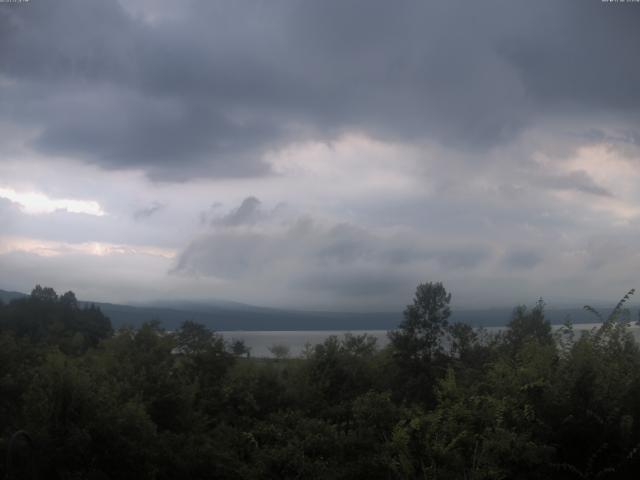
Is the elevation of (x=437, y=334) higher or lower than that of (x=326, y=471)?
higher

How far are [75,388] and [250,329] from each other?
6764 inches

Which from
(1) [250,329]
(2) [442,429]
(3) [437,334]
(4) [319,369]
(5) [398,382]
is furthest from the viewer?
(1) [250,329]

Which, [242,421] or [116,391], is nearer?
[116,391]

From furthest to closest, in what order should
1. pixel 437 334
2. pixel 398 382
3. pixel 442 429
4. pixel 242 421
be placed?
pixel 437 334, pixel 398 382, pixel 242 421, pixel 442 429

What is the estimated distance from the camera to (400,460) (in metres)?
12.9

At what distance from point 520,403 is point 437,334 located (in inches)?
1034

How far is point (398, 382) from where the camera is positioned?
1345 inches

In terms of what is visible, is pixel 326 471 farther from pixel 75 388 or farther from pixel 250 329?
pixel 250 329

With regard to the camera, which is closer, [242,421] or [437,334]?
[242,421]

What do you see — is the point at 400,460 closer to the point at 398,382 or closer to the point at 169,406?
the point at 169,406

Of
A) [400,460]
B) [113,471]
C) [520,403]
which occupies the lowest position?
[113,471]

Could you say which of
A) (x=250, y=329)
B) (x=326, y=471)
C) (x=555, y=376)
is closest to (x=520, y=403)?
(x=555, y=376)

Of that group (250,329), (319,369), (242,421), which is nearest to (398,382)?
(319,369)

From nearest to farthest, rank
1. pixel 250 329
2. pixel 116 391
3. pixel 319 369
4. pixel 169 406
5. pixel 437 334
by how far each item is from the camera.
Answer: pixel 116 391 < pixel 169 406 < pixel 319 369 < pixel 437 334 < pixel 250 329
